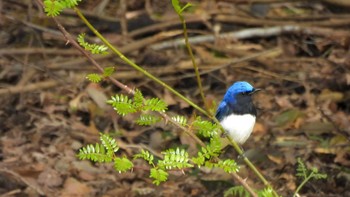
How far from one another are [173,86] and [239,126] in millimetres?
3039

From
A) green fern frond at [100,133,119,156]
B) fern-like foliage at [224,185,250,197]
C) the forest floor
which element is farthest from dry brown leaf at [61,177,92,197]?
green fern frond at [100,133,119,156]

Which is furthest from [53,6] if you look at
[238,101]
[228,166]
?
[238,101]

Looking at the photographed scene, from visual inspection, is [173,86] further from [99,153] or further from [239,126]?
[99,153]

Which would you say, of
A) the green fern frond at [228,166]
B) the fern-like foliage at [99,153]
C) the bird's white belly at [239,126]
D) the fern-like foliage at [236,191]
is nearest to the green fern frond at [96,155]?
the fern-like foliage at [99,153]

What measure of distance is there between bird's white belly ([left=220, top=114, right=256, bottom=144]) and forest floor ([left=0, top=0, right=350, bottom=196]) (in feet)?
3.50

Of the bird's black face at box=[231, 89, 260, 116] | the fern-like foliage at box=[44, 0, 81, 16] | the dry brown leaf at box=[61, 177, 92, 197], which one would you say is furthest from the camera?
the dry brown leaf at box=[61, 177, 92, 197]

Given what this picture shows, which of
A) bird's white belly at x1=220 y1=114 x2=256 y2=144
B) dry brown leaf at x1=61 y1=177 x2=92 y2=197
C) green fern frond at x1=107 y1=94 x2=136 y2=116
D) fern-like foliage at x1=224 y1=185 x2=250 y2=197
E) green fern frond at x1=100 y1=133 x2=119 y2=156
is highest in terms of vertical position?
bird's white belly at x1=220 y1=114 x2=256 y2=144

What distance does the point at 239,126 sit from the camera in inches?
159

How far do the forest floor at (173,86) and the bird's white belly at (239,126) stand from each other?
107 centimetres

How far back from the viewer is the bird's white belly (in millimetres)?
3986

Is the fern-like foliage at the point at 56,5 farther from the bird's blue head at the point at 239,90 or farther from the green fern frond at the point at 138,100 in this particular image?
the bird's blue head at the point at 239,90

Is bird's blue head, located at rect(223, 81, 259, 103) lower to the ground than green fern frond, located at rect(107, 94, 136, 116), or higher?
higher

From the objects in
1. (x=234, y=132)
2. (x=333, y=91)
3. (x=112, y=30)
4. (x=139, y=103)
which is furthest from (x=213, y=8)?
(x=139, y=103)

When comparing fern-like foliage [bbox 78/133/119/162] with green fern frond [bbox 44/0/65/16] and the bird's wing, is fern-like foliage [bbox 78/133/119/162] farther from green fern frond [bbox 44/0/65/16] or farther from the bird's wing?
the bird's wing
